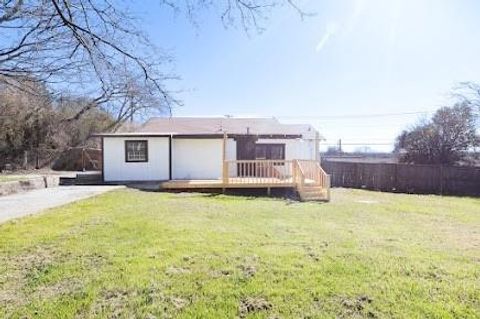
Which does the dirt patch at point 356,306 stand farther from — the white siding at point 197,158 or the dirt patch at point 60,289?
the white siding at point 197,158

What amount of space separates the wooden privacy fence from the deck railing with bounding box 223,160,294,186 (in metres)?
3.95

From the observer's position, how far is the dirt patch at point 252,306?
12.0 feet

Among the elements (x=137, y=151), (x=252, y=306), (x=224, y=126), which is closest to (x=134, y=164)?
(x=137, y=151)

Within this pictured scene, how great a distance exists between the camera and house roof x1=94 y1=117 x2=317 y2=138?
18391 mm

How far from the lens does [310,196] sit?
13.1m

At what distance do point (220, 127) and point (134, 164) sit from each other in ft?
15.0

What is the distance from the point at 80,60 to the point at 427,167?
17066mm

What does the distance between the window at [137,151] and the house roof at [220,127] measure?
434 millimetres

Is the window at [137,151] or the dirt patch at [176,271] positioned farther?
the window at [137,151]

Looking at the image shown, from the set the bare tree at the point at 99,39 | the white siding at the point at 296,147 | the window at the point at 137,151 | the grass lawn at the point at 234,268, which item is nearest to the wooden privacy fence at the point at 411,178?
the white siding at the point at 296,147

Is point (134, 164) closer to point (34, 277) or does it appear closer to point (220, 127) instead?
point (220, 127)

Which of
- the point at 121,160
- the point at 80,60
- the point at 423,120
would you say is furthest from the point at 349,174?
the point at 80,60

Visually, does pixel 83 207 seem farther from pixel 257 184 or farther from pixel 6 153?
pixel 6 153

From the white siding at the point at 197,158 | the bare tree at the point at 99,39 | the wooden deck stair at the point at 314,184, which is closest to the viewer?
the bare tree at the point at 99,39
